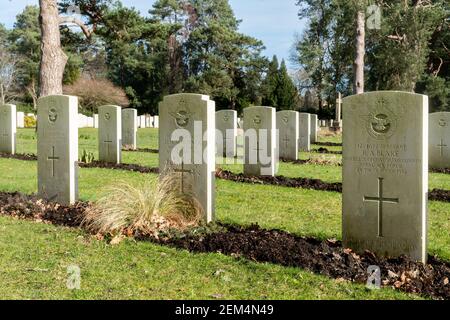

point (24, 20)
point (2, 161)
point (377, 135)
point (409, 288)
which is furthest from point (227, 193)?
point (24, 20)

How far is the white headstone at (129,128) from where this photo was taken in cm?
1844

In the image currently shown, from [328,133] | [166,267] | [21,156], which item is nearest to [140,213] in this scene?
[166,267]

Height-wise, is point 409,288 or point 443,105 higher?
point 443,105

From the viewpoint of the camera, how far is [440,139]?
13.8 meters

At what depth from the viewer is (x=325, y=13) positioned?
135ft

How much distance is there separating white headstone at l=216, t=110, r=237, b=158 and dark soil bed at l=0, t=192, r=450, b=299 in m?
9.46

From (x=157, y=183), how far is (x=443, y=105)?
33275 mm

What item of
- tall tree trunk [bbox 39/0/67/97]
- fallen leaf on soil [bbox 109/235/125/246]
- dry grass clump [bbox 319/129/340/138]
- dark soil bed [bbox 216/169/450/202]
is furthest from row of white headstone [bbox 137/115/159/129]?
fallen leaf on soil [bbox 109/235/125/246]

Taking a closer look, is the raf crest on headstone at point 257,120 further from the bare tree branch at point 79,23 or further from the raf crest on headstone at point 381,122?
the bare tree branch at point 79,23

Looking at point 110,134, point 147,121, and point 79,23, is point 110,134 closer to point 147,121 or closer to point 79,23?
point 79,23

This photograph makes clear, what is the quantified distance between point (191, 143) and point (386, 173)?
2612mm

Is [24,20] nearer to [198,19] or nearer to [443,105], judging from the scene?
[198,19]

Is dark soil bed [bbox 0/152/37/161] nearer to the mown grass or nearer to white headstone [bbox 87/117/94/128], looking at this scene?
the mown grass

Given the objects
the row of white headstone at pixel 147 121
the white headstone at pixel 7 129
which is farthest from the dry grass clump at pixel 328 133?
the row of white headstone at pixel 147 121
